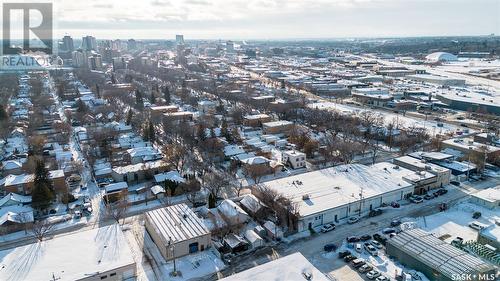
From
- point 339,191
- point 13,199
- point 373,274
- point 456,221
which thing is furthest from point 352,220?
point 13,199

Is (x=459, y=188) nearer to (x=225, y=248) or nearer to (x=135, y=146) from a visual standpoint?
(x=225, y=248)

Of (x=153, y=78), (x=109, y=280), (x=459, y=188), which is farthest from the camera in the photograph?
(x=153, y=78)

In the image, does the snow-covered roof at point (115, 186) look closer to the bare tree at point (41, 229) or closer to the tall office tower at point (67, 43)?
the bare tree at point (41, 229)

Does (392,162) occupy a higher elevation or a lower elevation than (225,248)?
higher

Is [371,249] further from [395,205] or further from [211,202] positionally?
[211,202]

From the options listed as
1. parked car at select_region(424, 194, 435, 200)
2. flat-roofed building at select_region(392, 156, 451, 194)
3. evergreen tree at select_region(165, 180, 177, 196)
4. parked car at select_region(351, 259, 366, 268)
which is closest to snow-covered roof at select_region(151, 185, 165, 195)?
evergreen tree at select_region(165, 180, 177, 196)

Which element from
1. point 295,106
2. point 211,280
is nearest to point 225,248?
point 211,280
